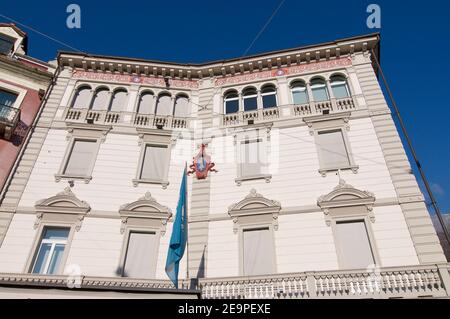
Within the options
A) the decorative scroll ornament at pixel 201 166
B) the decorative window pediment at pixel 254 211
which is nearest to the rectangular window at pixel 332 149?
the decorative window pediment at pixel 254 211

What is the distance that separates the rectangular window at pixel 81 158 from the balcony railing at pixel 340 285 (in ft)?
28.5

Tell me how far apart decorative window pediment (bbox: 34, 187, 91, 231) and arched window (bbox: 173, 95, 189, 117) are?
24.9 ft

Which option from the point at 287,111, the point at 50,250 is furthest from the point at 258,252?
the point at 50,250

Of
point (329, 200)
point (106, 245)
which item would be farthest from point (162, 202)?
point (329, 200)

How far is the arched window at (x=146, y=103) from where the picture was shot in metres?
18.5

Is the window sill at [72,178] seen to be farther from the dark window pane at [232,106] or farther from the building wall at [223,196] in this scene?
the dark window pane at [232,106]

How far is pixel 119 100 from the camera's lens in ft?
62.0

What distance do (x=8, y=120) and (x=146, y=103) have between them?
720 cm

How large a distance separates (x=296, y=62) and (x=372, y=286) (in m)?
13.6

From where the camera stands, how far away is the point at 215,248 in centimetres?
1326

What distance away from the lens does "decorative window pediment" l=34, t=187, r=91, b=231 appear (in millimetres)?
13750

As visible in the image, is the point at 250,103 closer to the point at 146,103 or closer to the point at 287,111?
the point at 287,111

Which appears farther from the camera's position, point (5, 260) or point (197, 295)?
point (5, 260)
